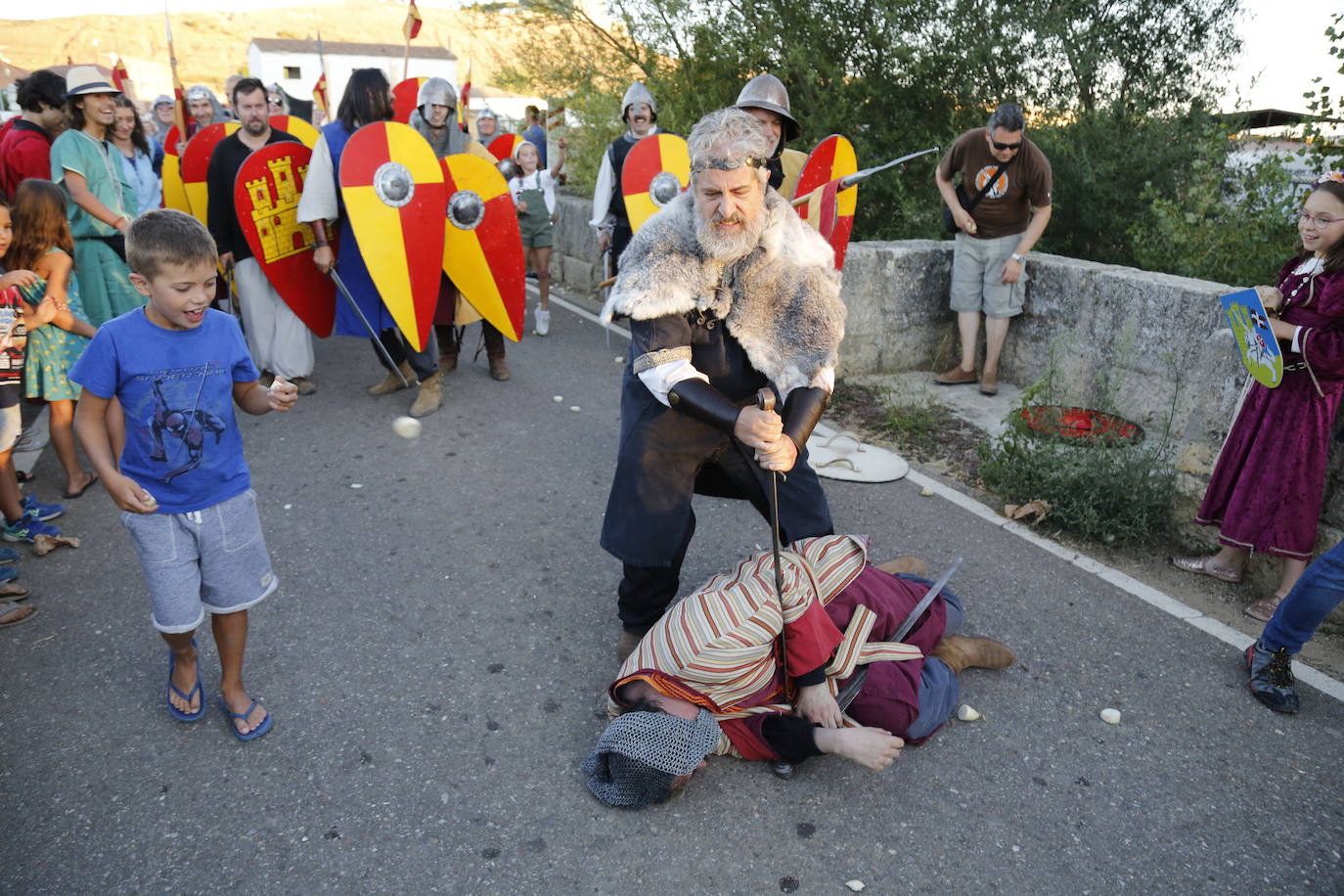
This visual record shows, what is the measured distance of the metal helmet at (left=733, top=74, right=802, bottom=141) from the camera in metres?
4.11

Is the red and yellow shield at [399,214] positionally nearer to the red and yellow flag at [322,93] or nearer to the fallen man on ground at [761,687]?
the fallen man on ground at [761,687]

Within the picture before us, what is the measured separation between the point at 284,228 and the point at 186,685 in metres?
3.40

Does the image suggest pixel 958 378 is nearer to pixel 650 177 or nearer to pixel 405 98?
pixel 650 177

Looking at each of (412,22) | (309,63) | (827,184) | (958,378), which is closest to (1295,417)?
(827,184)

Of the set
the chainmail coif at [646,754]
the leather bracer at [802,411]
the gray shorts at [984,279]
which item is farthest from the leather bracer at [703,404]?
the gray shorts at [984,279]

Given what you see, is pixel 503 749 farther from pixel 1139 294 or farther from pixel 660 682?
pixel 1139 294

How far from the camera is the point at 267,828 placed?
2.25 meters

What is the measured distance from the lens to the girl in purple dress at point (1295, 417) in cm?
302

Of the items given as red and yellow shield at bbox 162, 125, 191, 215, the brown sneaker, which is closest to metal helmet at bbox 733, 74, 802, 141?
the brown sneaker

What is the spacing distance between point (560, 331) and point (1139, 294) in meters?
4.35

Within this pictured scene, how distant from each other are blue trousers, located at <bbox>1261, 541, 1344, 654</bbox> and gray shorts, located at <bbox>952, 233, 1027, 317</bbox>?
10.3ft

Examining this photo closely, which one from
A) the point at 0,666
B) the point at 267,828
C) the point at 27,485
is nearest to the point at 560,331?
the point at 27,485

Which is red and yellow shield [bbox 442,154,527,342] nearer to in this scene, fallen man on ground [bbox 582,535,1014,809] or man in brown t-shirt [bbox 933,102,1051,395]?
man in brown t-shirt [bbox 933,102,1051,395]

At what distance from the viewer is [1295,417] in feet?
10.4
